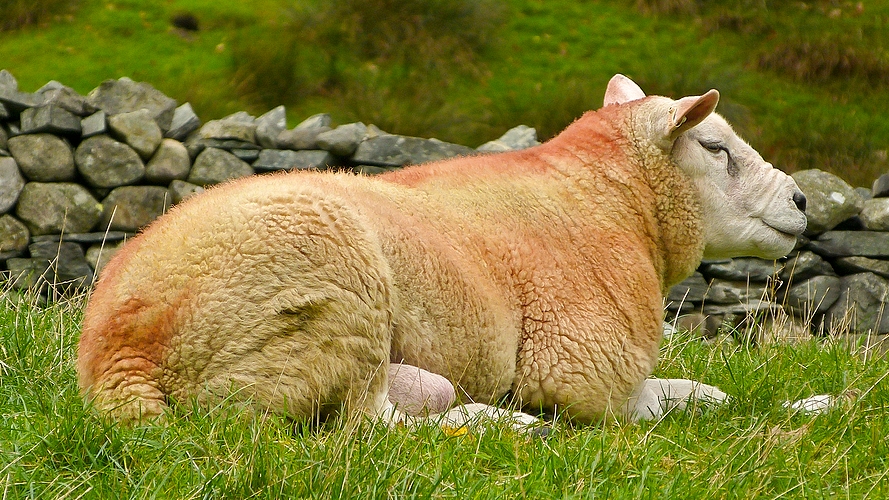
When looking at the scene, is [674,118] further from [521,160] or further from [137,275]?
[137,275]

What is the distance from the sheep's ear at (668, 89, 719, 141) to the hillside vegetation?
5794 mm

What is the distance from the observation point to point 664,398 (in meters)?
4.38

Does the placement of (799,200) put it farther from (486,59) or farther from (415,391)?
(486,59)

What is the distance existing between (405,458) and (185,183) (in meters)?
5.67

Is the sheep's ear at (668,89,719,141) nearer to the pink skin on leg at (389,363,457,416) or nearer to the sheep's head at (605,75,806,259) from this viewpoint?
the sheep's head at (605,75,806,259)

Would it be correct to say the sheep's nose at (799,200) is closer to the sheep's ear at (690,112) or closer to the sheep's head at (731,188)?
the sheep's head at (731,188)

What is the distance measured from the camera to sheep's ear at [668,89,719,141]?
4.31 metres

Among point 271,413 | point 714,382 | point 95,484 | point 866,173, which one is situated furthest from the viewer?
point 866,173

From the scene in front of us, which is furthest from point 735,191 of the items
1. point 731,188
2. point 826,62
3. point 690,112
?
point 826,62

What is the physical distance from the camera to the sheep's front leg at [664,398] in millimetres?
4215

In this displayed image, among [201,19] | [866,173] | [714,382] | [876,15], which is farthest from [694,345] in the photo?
[876,15]

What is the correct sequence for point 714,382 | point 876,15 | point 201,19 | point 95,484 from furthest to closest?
1. point 876,15
2. point 201,19
3. point 714,382
4. point 95,484

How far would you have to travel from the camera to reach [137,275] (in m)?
3.30

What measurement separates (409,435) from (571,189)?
172 centimetres
